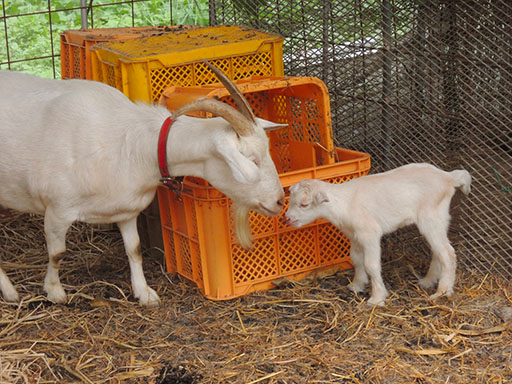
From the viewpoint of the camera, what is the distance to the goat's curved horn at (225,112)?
10.8 feet

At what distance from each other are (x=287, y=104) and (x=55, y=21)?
16.8 ft

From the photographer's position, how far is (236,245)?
3822 mm

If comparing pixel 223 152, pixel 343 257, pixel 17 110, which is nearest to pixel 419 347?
pixel 343 257

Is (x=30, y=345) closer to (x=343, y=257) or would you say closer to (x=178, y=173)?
(x=178, y=173)

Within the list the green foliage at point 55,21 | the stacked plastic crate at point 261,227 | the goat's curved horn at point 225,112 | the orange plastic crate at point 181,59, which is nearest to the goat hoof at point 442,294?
the stacked plastic crate at point 261,227

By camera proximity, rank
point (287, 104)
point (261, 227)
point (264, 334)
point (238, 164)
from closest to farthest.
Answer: point (238, 164)
point (264, 334)
point (261, 227)
point (287, 104)

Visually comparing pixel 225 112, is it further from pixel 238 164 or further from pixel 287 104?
pixel 287 104

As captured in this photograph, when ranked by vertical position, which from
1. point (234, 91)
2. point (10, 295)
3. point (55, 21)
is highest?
point (234, 91)

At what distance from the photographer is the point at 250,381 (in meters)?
3.09

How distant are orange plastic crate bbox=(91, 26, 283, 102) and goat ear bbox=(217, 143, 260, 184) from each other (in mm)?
990

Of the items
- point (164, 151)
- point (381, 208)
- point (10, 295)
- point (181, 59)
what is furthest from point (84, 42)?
point (381, 208)

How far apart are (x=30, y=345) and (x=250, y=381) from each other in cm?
112

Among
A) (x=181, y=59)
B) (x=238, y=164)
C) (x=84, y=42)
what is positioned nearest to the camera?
(x=238, y=164)

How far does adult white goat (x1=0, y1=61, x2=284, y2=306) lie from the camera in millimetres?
3434
